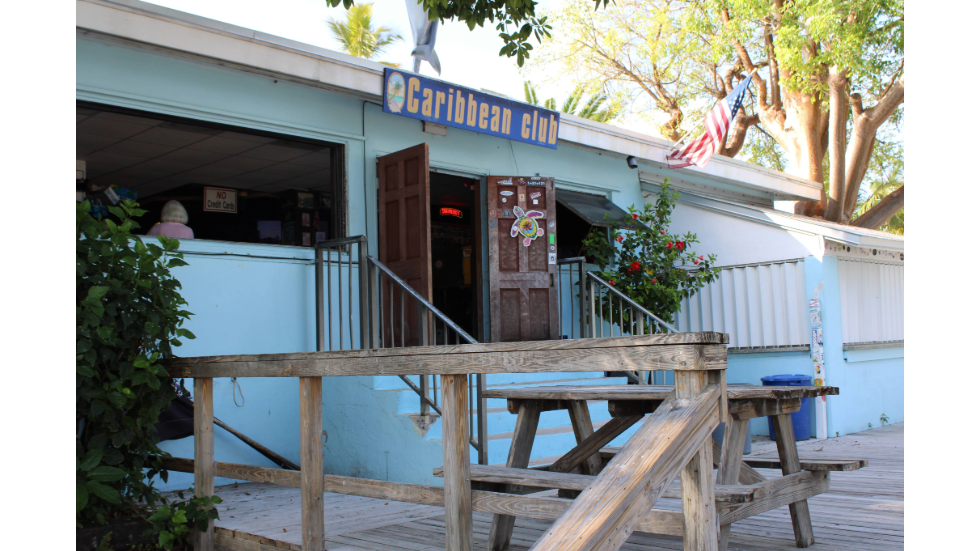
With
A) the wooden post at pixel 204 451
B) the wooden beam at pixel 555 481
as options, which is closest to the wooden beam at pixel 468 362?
the wooden post at pixel 204 451

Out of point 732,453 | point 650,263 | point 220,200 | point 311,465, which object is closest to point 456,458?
point 311,465

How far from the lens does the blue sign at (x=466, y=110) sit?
6.56 m

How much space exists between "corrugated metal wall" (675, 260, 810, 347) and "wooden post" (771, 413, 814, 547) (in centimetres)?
508

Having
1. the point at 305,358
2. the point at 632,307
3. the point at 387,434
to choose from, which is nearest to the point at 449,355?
the point at 305,358

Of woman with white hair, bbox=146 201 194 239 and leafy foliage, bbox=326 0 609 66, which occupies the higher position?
leafy foliage, bbox=326 0 609 66

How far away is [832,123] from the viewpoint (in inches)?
537

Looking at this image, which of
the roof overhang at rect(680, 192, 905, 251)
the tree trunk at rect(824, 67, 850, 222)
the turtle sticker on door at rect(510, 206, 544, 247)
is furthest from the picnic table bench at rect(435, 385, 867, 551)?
the tree trunk at rect(824, 67, 850, 222)

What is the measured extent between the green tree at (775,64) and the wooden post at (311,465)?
8.49 metres

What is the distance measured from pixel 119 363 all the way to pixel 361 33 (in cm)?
2499

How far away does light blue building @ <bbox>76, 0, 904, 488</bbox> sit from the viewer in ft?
18.2

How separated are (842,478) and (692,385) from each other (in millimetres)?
4128

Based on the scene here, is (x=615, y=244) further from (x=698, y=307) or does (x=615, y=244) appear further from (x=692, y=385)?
(x=692, y=385)

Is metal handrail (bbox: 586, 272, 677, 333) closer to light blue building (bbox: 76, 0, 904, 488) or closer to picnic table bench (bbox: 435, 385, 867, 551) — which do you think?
light blue building (bbox: 76, 0, 904, 488)

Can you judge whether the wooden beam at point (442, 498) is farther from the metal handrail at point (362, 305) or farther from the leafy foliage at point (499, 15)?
the leafy foliage at point (499, 15)
